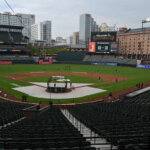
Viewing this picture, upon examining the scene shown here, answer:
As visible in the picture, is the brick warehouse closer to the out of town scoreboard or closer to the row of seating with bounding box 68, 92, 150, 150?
the out of town scoreboard

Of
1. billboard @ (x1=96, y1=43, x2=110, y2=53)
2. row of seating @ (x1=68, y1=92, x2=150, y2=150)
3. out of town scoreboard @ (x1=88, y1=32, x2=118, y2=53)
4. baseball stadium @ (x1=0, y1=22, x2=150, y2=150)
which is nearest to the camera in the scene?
row of seating @ (x1=68, y1=92, x2=150, y2=150)

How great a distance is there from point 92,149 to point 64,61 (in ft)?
337

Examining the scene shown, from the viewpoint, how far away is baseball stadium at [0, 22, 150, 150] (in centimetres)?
629

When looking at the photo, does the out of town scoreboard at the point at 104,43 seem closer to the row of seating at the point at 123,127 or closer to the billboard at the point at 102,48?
the billboard at the point at 102,48

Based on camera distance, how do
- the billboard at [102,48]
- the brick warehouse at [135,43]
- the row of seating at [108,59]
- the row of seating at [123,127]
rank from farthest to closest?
1. the brick warehouse at [135,43]
2. the billboard at [102,48]
3. the row of seating at [108,59]
4. the row of seating at [123,127]

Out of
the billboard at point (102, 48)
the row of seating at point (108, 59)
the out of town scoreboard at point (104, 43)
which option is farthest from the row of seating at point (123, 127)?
the billboard at point (102, 48)

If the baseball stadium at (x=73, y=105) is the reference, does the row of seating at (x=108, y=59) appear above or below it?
above

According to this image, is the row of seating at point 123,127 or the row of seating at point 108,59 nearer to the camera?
the row of seating at point 123,127

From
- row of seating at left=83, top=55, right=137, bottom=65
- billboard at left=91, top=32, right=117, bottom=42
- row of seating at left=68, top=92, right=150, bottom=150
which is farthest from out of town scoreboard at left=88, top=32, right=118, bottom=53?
row of seating at left=68, top=92, right=150, bottom=150

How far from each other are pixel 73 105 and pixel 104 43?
75.4m

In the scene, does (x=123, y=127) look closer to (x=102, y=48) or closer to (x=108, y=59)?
(x=102, y=48)

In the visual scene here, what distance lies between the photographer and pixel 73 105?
2445 centimetres

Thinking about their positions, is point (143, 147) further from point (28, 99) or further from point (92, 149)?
point (28, 99)

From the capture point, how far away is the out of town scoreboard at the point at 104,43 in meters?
91.8
